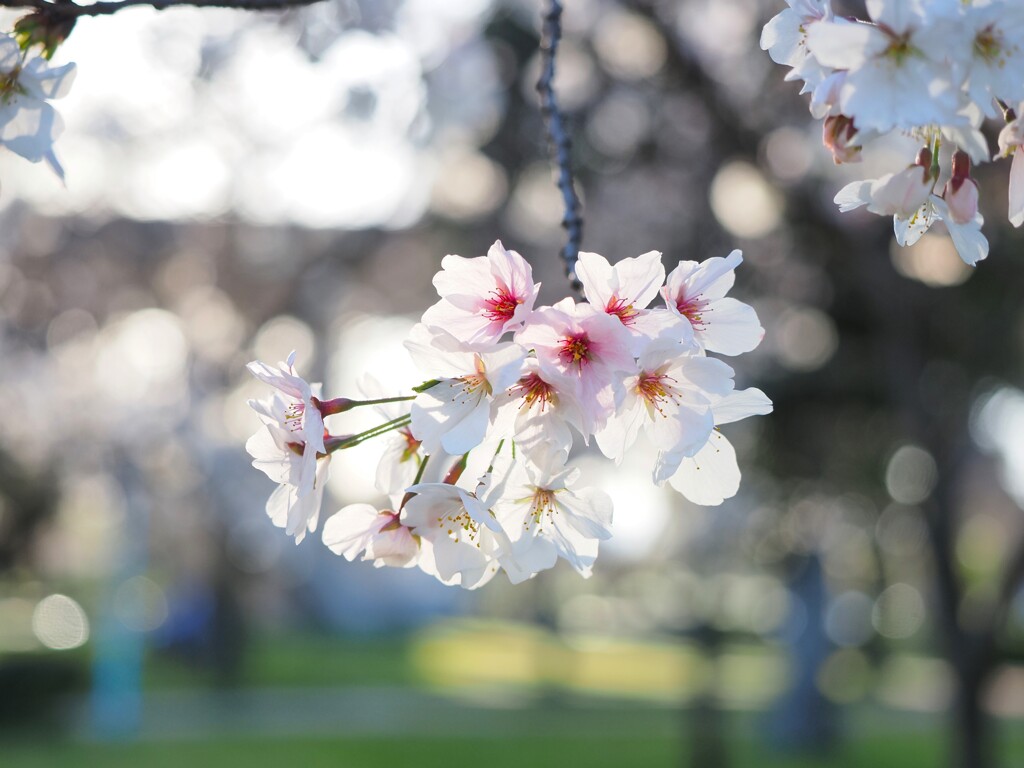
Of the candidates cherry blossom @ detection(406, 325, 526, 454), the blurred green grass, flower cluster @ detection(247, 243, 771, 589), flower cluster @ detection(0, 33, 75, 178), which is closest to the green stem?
flower cluster @ detection(247, 243, 771, 589)

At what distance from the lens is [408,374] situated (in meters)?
2.13

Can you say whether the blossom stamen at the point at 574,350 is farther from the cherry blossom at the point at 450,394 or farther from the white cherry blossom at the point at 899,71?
the white cherry blossom at the point at 899,71

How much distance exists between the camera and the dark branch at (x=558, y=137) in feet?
4.13

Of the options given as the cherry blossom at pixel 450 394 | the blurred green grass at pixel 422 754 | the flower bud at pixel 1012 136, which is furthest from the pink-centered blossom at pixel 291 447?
the blurred green grass at pixel 422 754

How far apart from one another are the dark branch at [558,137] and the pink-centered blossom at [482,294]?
20 cm

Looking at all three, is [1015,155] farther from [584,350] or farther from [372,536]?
[372,536]

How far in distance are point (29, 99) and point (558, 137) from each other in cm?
63

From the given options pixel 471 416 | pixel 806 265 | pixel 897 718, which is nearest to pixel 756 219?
pixel 806 265

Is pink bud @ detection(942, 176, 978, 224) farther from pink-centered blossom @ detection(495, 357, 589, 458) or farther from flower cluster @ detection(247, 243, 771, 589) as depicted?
pink-centered blossom @ detection(495, 357, 589, 458)

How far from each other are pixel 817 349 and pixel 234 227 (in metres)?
5.52

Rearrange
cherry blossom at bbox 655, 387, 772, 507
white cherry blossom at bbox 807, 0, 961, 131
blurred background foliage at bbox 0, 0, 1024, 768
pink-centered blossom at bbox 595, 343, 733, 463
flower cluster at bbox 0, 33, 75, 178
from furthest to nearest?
blurred background foliage at bbox 0, 0, 1024, 768, flower cluster at bbox 0, 33, 75, 178, cherry blossom at bbox 655, 387, 772, 507, pink-centered blossom at bbox 595, 343, 733, 463, white cherry blossom at bbox 807, 0, 961, 131

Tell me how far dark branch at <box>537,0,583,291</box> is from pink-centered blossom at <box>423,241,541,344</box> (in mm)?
198

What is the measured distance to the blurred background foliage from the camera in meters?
4.81

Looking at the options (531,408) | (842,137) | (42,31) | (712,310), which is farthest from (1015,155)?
(42,31)
